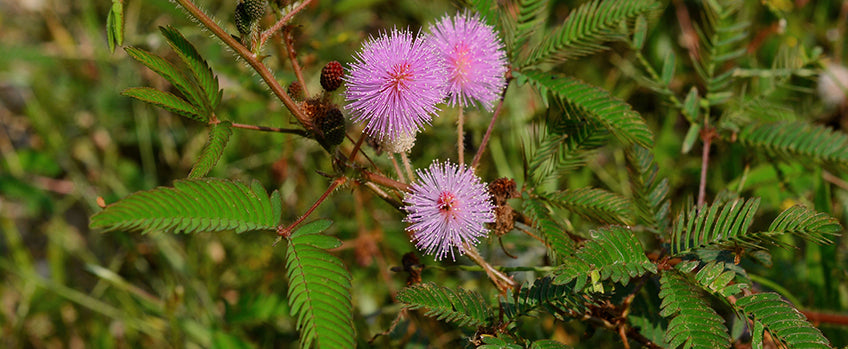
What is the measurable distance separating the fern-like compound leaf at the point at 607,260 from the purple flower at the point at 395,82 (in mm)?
455

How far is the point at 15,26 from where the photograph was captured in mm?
3939

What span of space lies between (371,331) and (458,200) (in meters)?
1.18

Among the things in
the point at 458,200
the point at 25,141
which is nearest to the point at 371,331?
the point at 458,200

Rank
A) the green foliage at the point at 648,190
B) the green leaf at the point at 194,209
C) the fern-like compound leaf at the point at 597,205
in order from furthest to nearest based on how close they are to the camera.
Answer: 1. the green foliage at the point at 648,190
2. the fern-like compound leaf at the point at 597,205
3. the green leaf at the point at 194,209

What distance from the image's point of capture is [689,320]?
3.91 feet

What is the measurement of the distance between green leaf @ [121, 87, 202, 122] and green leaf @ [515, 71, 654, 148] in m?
0.88

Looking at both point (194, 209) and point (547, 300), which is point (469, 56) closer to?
point (547, 300)

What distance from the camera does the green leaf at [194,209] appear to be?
1.14m

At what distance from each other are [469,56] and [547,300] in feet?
2.01

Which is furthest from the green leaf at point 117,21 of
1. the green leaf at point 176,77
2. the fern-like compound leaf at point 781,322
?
the fern-like compound leaf at point 781,322

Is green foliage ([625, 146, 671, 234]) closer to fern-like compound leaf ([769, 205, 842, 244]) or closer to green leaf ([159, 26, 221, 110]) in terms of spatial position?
fern-like compound leaf ([769, 205, 842, 244])

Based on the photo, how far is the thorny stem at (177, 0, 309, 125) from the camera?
1.24 metres

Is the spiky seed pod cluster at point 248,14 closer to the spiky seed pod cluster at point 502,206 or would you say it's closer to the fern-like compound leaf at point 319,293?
the fern-like compound leaf at point 319,293

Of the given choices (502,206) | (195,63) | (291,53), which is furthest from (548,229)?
(195,63)
